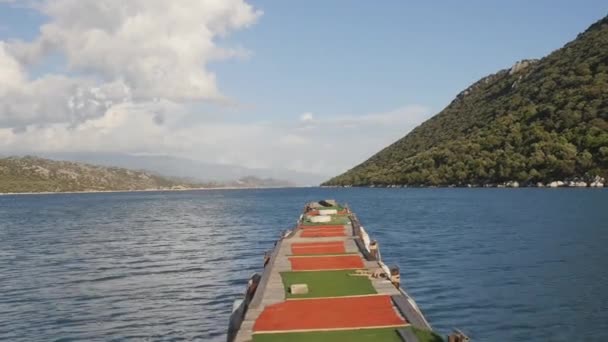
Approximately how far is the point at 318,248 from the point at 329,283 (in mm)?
11345

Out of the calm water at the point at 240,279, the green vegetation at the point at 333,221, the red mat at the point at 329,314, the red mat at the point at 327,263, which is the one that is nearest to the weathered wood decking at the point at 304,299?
the red mat at the point at 329,314

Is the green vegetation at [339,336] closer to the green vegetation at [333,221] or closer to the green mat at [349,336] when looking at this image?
the green mat at [349,336]

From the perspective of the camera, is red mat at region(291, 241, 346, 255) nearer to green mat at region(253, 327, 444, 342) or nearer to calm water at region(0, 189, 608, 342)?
calm water at region(0, 189, 608, 342)

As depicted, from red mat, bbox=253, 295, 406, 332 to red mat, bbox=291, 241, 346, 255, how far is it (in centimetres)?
1274

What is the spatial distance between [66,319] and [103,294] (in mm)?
6208

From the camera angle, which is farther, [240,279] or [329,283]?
[240,279]

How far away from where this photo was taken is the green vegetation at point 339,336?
15914 millimetres

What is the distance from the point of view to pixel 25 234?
3263 inches

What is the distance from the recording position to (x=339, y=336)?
16234 mm

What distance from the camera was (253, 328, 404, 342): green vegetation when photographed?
52.2ft

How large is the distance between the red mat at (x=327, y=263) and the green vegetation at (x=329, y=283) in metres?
1.13

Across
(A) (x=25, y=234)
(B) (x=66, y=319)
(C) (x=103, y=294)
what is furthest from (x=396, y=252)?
(A) (x=25, y=234)

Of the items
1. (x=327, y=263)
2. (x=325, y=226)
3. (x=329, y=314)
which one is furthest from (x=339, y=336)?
(x=325, y=226)

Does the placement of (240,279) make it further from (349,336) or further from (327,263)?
(349,336)
